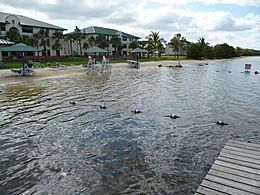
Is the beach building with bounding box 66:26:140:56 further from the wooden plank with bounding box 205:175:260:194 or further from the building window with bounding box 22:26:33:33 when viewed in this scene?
the wooden plank with bounding box 205:175:260:194

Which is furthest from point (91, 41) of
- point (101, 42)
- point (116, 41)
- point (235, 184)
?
point (235, 184)

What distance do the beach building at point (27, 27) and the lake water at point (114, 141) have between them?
40.6 meters

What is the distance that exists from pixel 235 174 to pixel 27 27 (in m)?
56.1

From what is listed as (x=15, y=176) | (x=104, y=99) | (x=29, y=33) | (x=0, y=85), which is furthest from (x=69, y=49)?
(x=15, y=176)

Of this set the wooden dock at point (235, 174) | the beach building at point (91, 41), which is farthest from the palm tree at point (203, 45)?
the wooden dock at point (235, 174)

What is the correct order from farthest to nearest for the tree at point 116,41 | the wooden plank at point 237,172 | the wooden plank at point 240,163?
the tree at point 116,41, the wooden plank at point 240,163, the wooden plank at point 237,172

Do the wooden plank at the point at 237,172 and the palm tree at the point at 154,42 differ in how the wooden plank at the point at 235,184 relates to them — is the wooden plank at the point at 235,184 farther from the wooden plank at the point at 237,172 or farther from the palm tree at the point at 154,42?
the palm tree at the point at 154,42

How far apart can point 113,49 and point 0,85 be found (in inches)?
2224

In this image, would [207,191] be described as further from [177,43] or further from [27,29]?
[177,43]

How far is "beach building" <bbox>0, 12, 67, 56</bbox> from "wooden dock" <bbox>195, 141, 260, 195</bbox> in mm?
47920

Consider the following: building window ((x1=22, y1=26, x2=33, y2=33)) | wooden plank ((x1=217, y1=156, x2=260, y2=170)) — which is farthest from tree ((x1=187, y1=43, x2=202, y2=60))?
wooden plank ((x1=217, y1=156, x2=260, y2=170))

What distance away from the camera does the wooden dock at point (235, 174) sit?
13.1ft

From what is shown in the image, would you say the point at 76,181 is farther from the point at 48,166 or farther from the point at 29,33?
the point at 29,33

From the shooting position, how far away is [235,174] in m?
4.43
